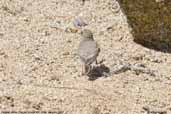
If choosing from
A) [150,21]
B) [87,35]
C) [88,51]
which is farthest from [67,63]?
[150,21]

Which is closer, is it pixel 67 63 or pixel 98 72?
pixel 98 72

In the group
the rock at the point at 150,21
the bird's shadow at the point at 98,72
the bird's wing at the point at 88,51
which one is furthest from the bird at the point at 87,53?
the rock at the point at 150,21

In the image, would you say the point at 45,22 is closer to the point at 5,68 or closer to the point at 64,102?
the point at 5,68

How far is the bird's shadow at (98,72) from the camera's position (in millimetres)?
11594

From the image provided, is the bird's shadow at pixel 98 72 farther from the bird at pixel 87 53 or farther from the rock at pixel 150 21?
the rock at pixel 150 21

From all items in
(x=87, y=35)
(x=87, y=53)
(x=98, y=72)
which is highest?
(x=87, y=35)

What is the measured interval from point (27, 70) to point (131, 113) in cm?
218

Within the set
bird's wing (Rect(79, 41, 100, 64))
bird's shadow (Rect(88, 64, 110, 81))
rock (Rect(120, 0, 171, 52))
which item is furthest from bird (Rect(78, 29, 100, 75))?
rock (Rect(120, 0, 171, 52))

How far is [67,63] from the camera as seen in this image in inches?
470

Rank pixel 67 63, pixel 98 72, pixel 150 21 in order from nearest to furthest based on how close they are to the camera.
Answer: pixel 98 72
pixel 67 63
pixel 150 21

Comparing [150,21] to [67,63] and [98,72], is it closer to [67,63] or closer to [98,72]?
[98,72]

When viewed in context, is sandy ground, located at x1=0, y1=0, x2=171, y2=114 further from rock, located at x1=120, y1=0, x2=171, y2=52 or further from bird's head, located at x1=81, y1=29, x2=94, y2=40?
bird's head, located at x1=81, y1=29, x2=94, y2=40

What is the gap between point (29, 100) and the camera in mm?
9891

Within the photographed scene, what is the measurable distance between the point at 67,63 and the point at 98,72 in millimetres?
573
